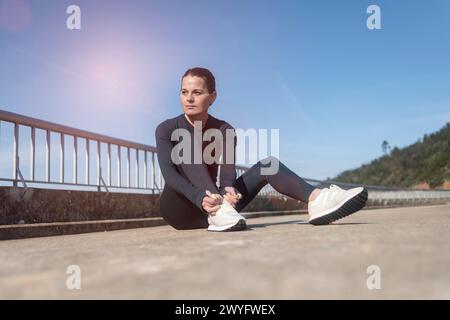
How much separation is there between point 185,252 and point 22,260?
0.67 m

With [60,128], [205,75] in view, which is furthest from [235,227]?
[60,128]

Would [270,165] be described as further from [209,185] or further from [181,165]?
[181,165]

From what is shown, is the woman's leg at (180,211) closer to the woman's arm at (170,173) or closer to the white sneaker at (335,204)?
the woman's arm at (170,173)

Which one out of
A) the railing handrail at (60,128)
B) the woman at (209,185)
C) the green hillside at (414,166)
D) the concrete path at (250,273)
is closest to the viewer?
the concrete path at (250,273)

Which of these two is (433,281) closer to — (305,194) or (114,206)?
(305,194)

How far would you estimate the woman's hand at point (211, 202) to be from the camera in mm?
2922

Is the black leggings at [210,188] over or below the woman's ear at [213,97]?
below

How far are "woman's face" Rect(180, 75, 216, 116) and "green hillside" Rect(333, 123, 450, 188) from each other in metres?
50.5

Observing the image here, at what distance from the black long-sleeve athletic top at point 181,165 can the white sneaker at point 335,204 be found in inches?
24.9

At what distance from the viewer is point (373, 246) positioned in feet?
5.79

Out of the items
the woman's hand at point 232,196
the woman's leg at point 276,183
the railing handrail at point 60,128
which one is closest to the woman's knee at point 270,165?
the woman's leg at point 276,183

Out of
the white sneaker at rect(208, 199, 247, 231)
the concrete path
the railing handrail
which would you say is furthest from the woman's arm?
the railing handrail

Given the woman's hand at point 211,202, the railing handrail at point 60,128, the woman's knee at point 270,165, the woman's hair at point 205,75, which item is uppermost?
the woman's hair at point 205,75

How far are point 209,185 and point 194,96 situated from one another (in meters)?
0.73
